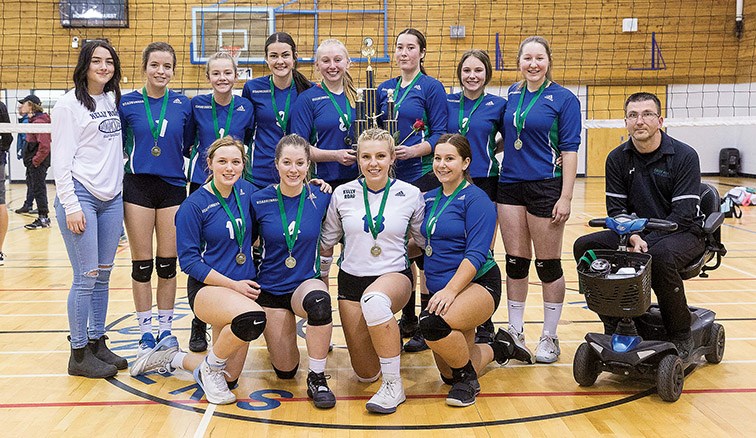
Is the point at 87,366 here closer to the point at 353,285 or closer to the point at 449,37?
the point at 353,285

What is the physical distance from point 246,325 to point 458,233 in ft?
3.45

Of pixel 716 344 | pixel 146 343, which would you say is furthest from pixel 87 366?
pixel 716 344

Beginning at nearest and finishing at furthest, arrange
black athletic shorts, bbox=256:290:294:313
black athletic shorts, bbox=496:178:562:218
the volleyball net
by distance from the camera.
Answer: black athletic shorts, bbox=256:290:294:313, black athletic shorts, bbox=496:178:562:218, the volleyball net

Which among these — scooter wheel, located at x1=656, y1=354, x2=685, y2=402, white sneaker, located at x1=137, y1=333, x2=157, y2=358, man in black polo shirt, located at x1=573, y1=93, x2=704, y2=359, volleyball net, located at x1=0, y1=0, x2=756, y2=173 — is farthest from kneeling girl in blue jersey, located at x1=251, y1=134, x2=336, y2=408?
volleyball net, located at x1=0, y1=0, x2=756, y2=173

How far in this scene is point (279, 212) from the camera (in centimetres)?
365

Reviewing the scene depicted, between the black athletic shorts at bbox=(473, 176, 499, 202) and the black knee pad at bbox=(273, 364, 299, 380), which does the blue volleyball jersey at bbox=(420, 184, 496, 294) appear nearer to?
the black athletic shorts at bbox=(473, 176, 499, 202)

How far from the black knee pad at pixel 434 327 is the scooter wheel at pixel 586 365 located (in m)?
0.71

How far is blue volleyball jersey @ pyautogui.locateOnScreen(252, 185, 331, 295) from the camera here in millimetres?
3648

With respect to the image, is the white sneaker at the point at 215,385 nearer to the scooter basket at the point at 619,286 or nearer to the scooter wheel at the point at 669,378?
the scooter basket at the point at 619,286

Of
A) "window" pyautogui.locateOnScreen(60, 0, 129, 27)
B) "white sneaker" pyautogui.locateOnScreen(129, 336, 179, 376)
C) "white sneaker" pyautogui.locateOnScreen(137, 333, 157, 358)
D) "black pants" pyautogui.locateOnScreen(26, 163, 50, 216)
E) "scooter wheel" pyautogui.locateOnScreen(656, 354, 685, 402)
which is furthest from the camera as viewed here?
"window" pyautogui.locateOnScreen(60, 0, 129, 27)

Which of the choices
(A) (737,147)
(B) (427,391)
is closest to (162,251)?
(B) (427,391)

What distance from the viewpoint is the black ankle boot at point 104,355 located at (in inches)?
156

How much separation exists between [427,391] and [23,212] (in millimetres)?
9473

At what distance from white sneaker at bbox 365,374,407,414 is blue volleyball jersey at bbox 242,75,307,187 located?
4.42 ft
